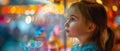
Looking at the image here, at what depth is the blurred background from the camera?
1.81 m

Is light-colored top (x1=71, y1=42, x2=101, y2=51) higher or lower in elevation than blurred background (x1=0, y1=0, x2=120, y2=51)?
higher

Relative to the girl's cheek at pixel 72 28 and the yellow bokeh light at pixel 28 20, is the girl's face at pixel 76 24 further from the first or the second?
the yellow bokeh light at pixel 28 20

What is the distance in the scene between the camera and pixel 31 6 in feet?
6.02

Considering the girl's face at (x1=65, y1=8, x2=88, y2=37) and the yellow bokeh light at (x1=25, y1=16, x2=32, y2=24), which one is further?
the yellow bokeh light at (x1=25, y1=16, x2=32, y2=24)

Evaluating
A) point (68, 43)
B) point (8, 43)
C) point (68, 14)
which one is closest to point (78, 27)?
point (68, 14)

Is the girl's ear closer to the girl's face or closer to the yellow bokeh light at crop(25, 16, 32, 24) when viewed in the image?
the girl's face

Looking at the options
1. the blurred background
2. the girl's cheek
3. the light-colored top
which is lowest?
the blurred background

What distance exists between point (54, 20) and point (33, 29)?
0.55ft

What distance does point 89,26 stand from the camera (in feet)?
2.69

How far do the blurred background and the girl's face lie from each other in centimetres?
97

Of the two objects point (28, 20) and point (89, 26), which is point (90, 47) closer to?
point (89, 26)

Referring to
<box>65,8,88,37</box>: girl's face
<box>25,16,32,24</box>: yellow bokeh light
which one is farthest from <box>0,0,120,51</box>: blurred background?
<box>65,8,88,37</box>: girl's face

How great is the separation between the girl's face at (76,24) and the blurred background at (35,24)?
3.18 feet

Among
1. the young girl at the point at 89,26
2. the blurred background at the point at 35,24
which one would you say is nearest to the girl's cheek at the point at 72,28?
the young girl at the point at 89,26
